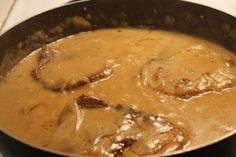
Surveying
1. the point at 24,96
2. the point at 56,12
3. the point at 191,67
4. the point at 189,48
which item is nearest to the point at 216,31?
the point at 189,48

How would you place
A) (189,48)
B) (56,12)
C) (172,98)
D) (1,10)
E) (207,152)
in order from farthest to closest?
1. (1,10)
2. (56,12)
3. (189,48)
4. (172,98)
5. (207,152)

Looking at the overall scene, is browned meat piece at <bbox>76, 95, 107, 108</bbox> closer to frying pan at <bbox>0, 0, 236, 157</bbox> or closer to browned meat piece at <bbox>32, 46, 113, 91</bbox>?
browned meat piece at <bbox>32, 46, 113, 91</bbox>

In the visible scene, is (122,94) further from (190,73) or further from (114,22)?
(114,22)

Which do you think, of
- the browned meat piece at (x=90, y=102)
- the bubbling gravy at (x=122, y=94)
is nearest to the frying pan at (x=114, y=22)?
the bubbling gravy at (x=122, y=94)

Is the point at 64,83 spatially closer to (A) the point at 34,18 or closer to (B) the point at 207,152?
(A) the point at 34,18

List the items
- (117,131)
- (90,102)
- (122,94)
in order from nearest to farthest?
1. (117,131)
2. (90,102)
3. (122,94)

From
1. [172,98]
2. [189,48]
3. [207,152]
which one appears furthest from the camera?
[189,48]

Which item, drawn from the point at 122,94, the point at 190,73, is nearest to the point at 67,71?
the point at 122,94
